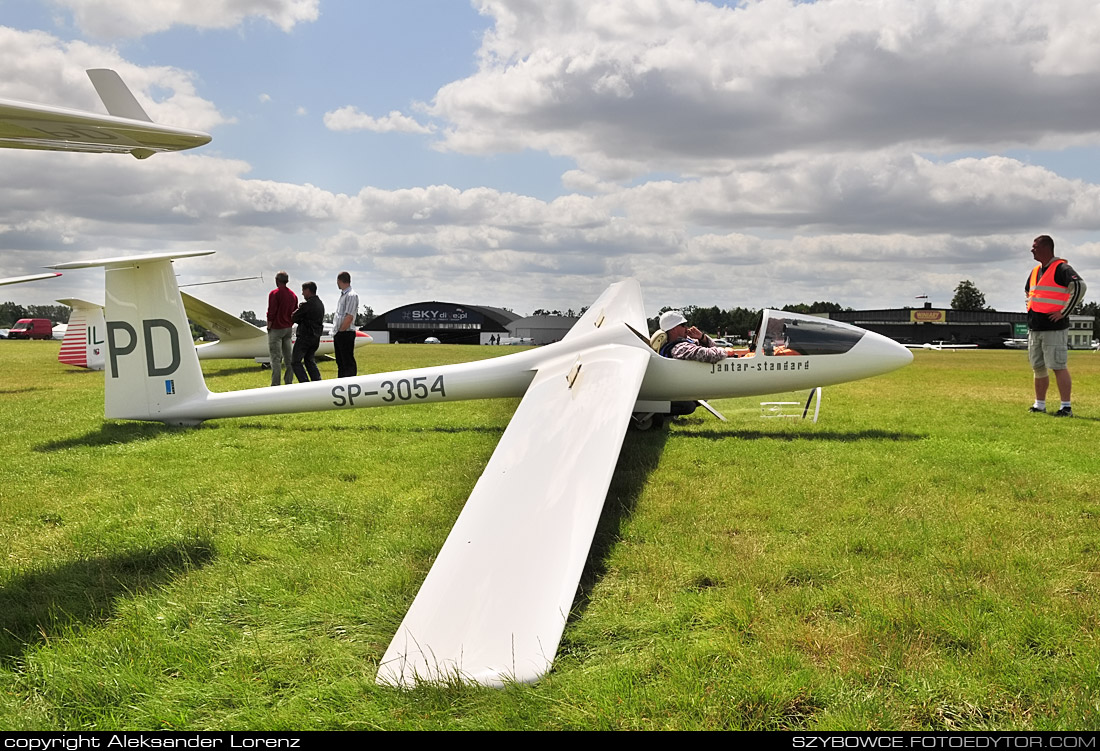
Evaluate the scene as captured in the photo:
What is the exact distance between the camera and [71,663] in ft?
9.37

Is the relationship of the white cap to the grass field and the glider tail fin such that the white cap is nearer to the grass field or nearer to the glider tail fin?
the grass field

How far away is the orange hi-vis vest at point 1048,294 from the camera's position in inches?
372

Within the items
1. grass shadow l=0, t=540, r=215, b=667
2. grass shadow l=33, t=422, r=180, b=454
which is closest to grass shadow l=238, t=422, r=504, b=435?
grass shadow l=33, t=422, r=180, b=454

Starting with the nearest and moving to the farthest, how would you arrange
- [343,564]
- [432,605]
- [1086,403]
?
[432,605] < [343,564] < [1086,403]

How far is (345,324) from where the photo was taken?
1214 centimetres

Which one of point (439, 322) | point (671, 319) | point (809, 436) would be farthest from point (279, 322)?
point (439, 322)

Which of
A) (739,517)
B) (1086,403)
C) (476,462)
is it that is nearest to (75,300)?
(476,462)

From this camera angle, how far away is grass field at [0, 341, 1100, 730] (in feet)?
8.29

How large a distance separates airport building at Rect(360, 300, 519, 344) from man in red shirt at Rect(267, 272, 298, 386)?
73.0 meters

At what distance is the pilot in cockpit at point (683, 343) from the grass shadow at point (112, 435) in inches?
229

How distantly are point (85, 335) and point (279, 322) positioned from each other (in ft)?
31.3

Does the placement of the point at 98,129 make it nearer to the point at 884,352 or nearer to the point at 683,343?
the point at 683,343
